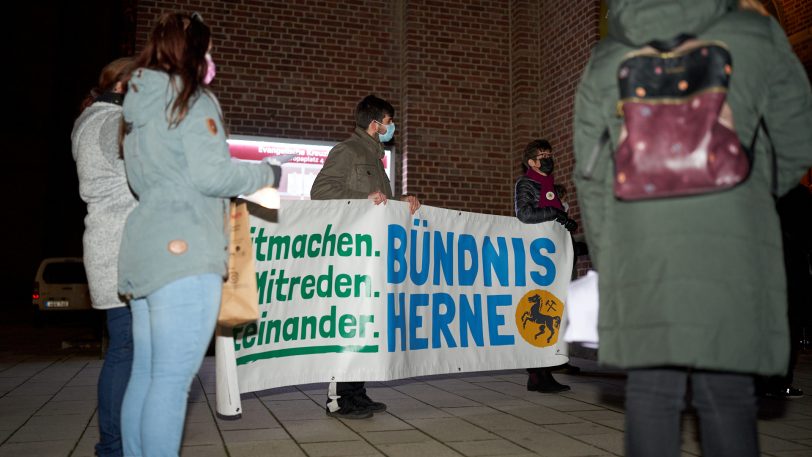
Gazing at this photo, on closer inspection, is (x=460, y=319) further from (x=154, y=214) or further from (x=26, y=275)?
(x=26, y=275)

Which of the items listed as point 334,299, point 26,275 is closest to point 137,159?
point 334,299

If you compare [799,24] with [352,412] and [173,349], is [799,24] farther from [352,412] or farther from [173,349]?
[173,349]

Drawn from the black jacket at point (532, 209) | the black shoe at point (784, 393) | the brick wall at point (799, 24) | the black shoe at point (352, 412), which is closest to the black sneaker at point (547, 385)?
the black jacket at point (532, 209)

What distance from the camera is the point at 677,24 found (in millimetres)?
1797

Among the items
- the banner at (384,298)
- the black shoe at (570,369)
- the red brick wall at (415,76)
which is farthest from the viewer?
the red brick wall at (415,76)

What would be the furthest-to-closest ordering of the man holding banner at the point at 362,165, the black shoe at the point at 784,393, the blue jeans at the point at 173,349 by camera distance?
the black shoe at the point at 784,393 < the man holding banner at the point at 362,165 < the blue jeans at the point at 173,349

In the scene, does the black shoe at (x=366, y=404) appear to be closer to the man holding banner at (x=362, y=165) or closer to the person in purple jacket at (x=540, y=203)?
the man holding banner at (x=362, y=165)

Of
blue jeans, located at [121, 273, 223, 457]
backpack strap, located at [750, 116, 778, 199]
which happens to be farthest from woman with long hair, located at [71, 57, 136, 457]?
backpack strap, located at [750, 116, 778, 199]

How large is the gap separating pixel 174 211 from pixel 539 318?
3.37 m

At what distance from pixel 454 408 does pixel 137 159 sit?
273 centimetres

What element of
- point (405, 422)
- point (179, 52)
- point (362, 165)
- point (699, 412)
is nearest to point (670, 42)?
point (699, 412)

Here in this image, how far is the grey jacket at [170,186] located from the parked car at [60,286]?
38.0 feet

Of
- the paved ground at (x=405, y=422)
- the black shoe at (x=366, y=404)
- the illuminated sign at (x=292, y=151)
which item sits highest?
the illuminated sign at (x=292, y=151)

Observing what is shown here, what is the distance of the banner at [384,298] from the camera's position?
417 cm
